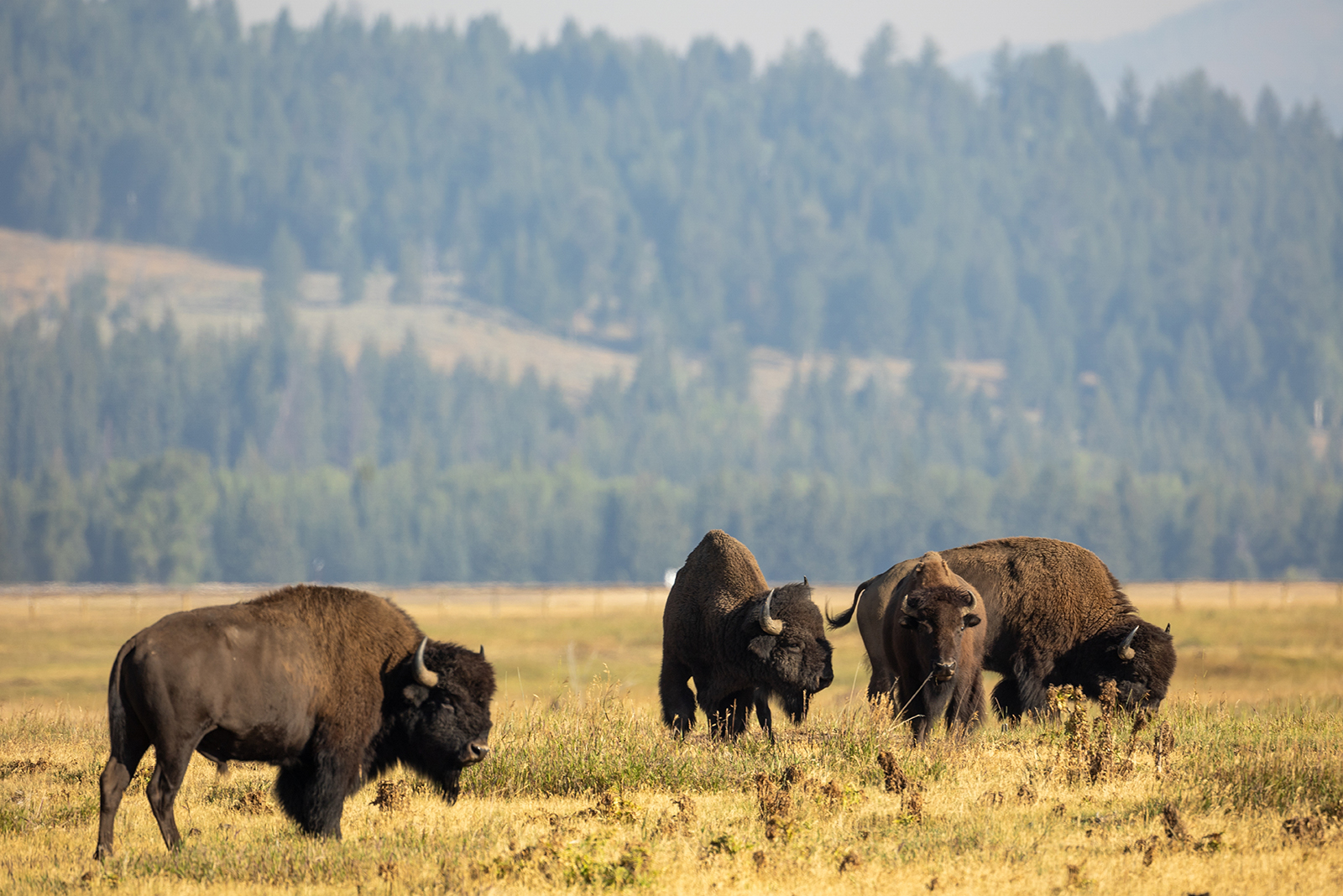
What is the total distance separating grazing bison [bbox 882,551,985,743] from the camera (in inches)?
502

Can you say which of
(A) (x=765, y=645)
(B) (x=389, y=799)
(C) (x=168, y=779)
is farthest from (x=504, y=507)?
(C) (x=168, y=779)

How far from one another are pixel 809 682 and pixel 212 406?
188805 millimetres

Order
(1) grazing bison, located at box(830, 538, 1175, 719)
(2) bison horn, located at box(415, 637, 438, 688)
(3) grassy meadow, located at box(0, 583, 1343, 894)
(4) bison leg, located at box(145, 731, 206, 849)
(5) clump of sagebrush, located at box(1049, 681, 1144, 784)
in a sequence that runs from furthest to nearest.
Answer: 1. (1) grazing bison, located at box(830, 538, 1175, 719)
2. (5) clump of sagebrush, located at box(1049, 681, 1144, 784)
3. (2) bison horn, located at box(415, 637, 438, 688)
4. (4) bison leg, located at box(145, 731, 206, 849)
5. (3) grassy meadow, located at box(0, 583, 1343, 894)

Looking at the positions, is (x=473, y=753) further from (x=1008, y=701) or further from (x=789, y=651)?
(x=1008, y=701)

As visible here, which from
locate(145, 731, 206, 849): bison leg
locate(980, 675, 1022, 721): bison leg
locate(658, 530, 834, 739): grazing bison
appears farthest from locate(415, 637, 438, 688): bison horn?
locate(980, 675, 1022, 721): bison leg

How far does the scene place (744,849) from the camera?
9516 mm

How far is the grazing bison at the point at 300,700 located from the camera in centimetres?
959

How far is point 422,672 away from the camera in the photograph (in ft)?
34.4

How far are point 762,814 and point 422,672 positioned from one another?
8.32 feet

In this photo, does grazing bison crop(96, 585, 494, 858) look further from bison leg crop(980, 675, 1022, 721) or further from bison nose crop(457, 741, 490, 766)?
bison leg crop(980, 675, 1022, 721)

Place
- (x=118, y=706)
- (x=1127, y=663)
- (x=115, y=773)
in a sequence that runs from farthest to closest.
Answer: (x=1127, y=663), (x=115, y=773), (x=118, y=706)

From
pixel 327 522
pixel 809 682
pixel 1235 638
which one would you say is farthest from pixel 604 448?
pixel 809 682

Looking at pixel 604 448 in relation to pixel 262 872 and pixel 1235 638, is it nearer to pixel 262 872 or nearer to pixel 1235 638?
pixel 1235 638

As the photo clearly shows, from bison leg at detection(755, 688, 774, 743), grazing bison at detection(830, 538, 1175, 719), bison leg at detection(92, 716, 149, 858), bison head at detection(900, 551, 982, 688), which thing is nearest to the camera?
bison leg at detection(92, 716, 149, 858)
